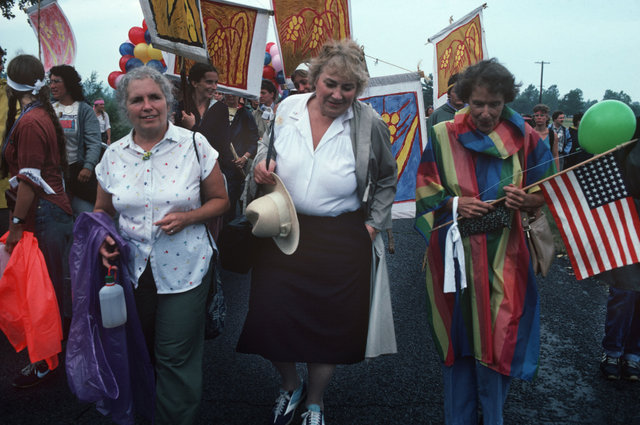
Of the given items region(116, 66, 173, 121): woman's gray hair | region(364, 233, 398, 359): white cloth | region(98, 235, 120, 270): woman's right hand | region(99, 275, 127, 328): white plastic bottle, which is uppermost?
region(116, 66, 173, 121): woman's gray hair

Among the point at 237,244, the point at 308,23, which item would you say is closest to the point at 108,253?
the point at 237,244

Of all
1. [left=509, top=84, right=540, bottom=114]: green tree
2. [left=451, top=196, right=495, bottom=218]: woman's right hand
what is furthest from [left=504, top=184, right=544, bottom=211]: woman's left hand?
[left=509, top=84, right=540, bottom=114]: green tree

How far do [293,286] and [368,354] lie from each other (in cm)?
54

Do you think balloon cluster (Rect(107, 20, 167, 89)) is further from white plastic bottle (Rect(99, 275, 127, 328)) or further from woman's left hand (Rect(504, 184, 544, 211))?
woman's left hand (Rect(504, 184, 544, 211))

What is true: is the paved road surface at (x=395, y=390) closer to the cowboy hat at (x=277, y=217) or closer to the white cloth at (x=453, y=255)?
the white cloth at (x=453, y=255)

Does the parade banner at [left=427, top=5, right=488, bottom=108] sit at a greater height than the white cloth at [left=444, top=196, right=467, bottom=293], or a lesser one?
greater

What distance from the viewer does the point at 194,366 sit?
2486mm

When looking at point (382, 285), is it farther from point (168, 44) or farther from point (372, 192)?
point (168, 44)

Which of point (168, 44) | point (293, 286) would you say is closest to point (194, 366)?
point (293, 286)

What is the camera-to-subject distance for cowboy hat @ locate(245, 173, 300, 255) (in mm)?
2432

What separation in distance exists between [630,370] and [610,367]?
4.8 inches

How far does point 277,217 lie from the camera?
8.00 ft

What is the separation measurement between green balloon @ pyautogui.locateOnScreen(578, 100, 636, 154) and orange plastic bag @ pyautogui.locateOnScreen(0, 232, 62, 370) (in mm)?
3032

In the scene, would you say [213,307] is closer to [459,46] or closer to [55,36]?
[459,46]
